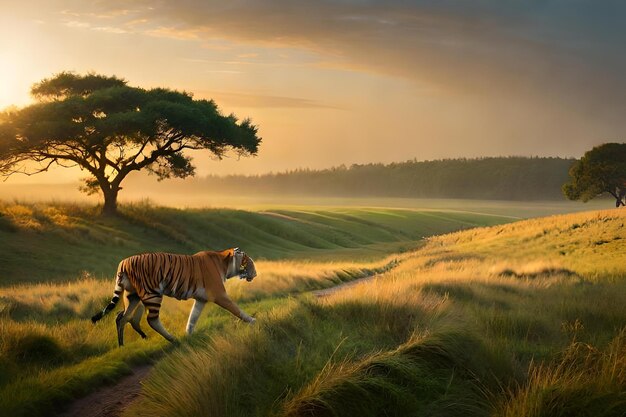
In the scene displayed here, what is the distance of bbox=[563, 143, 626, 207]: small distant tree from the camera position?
83000 mm

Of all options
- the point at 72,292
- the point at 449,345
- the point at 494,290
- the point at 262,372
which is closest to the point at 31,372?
the point at 262,372

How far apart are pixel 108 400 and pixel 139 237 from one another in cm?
3700

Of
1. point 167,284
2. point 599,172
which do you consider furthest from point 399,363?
point 599,172

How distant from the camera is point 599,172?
8344 cm

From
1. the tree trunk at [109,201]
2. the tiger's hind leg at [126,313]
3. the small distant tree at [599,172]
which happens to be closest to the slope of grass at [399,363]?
the tiger's hind leg at [126,313]

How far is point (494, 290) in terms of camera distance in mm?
17781

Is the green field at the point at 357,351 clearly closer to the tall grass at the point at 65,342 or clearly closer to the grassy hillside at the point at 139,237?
the tall grass at the point at 65,342

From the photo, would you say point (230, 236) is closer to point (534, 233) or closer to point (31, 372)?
point (534, 233)

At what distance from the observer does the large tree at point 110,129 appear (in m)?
45.1

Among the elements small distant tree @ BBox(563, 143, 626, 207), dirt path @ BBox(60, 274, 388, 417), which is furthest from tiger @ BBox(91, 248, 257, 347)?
small distant tree @ BBox(563, 143, 626, 207)

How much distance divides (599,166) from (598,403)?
3299 inches

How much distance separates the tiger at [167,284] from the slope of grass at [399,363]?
5.54 ft

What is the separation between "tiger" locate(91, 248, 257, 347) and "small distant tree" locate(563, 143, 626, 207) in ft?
267

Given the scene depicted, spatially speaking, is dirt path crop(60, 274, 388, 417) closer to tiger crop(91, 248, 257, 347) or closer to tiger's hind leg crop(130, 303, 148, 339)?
tiger crop(91, 248, 257, 347)
